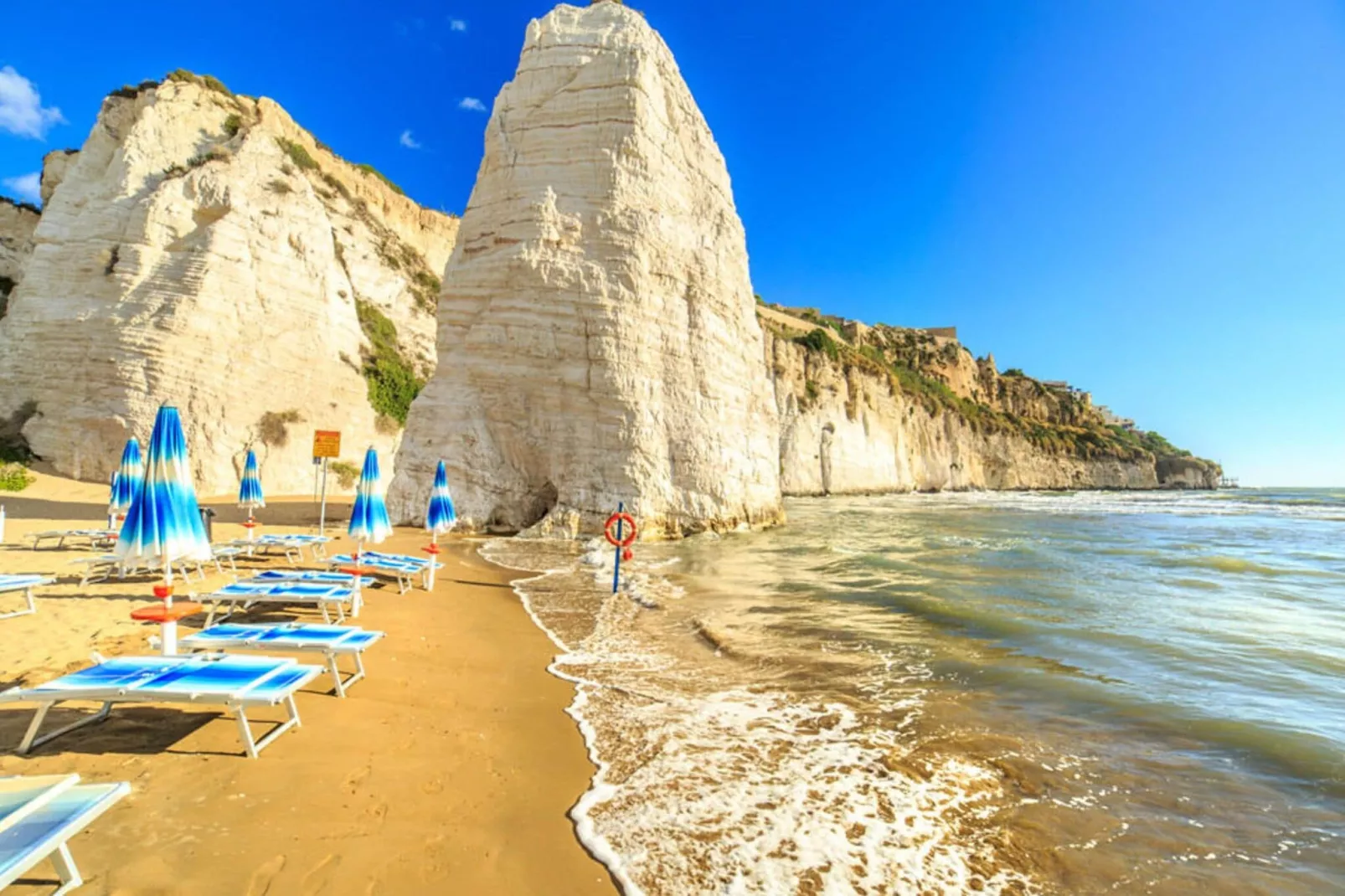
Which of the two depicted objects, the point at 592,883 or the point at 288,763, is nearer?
the point at 592,883

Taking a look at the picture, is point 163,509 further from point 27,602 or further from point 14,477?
point 14,477

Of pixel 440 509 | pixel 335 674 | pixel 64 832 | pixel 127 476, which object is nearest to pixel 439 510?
pixel 440 509

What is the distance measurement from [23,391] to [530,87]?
64.8 ft

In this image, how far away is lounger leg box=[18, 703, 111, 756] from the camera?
348 centimetres

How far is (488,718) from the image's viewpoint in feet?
15.3

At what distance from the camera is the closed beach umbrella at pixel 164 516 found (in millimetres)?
4395

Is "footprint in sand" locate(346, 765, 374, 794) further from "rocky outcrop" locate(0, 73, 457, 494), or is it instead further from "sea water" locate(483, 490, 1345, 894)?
"rocky outcrop" locate(0, 73, 457, 494)

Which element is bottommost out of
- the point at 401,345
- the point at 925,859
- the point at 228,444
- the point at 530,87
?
the point at 925,859

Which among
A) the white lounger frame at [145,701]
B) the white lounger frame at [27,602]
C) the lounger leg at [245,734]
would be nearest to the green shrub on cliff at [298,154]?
the white lounger frame at [27,602]

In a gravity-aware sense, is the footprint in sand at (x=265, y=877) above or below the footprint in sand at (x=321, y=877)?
above

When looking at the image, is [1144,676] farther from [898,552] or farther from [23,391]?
[23,391]

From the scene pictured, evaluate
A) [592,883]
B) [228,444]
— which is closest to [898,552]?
[592,883]

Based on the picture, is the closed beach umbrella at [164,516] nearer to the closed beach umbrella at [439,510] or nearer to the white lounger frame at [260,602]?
the white lounger frame at [260,602]

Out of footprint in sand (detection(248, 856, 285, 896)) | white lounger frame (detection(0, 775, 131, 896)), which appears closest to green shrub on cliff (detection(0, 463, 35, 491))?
white lounger frame (detection(0, 775, 131, 896))
